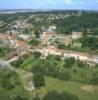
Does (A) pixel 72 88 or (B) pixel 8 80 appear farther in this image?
(B) pixel 8 80

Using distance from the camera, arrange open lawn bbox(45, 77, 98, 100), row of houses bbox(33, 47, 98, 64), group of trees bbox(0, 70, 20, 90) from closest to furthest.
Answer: open lawn bbox(45, 77, 98, 100), group of trees bbox(0, 70, 20, 90), row of houses bbox(33, 47, 98, 64)

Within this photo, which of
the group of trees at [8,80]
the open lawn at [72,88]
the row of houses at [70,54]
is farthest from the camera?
the row of houses at [70,54]

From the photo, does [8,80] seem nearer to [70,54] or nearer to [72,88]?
[72,88]

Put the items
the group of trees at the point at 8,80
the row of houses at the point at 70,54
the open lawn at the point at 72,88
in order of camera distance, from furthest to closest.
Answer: the row of houses at the point at 70,54
the group of trees at the point at 8,80
the open lawn at the point at 72,88

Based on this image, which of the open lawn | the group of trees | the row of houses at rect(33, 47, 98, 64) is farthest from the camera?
the row of houses at rect(33, 47, 98, 64)

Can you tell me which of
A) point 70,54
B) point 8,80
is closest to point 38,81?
point 8,80

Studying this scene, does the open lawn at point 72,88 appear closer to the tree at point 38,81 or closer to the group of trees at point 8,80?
the tree at point 38,81

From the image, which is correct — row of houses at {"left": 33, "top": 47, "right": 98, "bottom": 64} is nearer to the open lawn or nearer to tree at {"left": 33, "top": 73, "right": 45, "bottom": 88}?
the open lawn

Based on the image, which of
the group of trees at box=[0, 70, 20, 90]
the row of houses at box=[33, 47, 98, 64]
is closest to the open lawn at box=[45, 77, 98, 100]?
the group of trees at box=[0, 70, 20, 90]

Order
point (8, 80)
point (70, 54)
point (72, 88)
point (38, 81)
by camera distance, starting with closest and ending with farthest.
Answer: point (72, 88) → point (38, 81) → point (8, 80) → point (70, 54)

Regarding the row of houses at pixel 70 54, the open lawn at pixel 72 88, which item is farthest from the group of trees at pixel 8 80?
the row of houses at pixel 70 54

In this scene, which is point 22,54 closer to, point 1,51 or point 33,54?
point 33,54

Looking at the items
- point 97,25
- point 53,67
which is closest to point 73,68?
point 53,67
